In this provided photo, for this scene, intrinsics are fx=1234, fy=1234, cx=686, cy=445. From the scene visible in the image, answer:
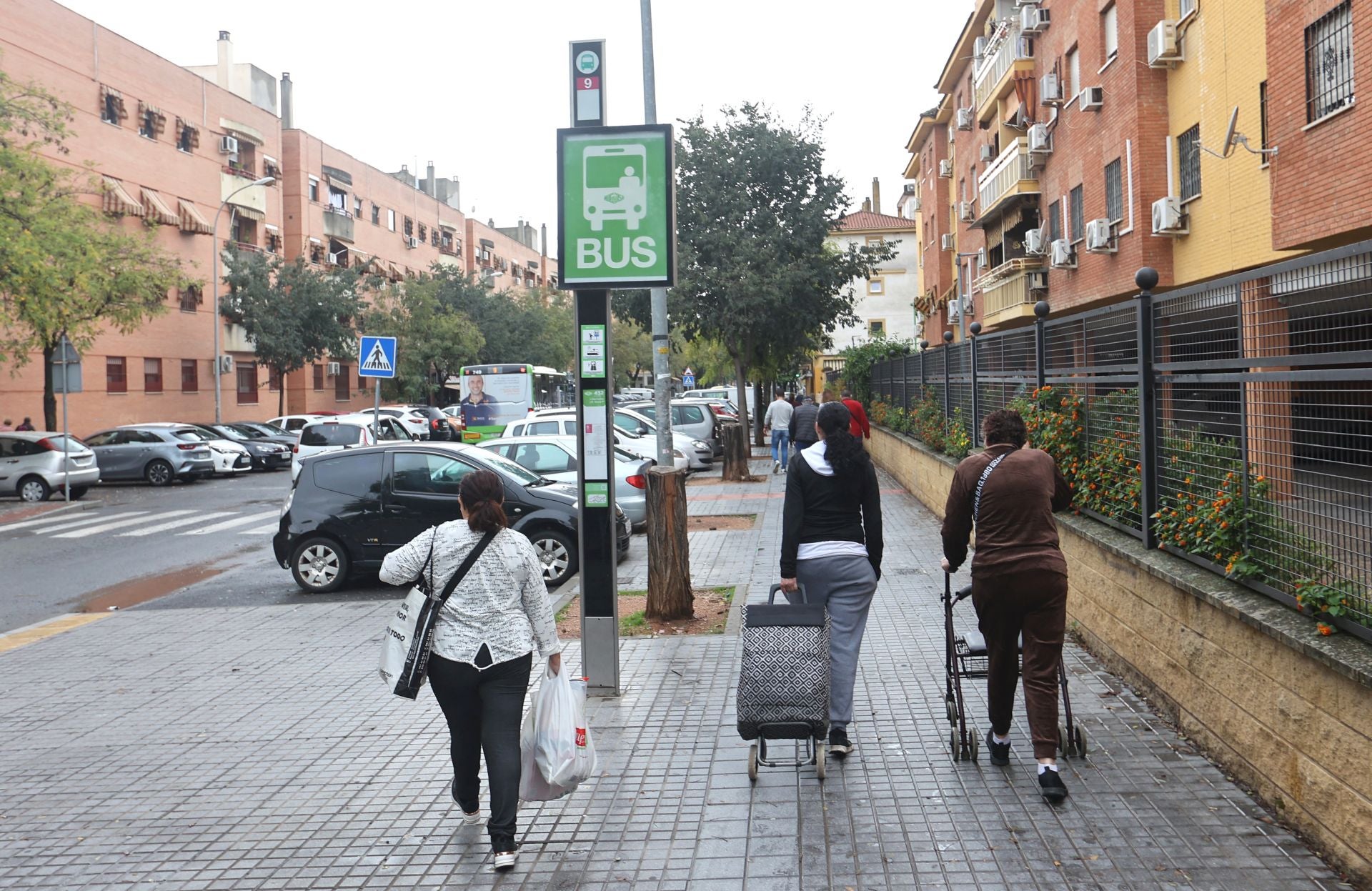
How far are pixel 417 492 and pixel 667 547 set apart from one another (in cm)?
433

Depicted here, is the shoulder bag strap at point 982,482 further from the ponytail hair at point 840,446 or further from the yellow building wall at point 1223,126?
the yellow building wall at point 1223,126

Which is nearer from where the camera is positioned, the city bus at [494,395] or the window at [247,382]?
the city bus at [494,395]

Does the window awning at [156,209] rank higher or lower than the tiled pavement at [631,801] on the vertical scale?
higher

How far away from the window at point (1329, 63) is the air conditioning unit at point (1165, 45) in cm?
615

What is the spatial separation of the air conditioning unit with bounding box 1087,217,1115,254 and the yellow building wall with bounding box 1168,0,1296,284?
2129mm

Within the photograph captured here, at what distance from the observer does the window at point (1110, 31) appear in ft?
84.6

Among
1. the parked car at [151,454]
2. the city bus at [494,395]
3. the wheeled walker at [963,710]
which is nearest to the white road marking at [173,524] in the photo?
the parked car at [151,454]

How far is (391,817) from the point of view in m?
5.55

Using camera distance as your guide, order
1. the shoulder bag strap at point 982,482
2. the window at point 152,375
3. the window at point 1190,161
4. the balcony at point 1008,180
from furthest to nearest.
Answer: the window at point 152,375 → the balcony at point 1008,180 → the window at point 1190,161 → the shoulder bag strap at point 982,482

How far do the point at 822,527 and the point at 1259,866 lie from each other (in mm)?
2390

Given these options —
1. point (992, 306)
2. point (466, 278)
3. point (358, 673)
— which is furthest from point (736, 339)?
point (466, 278)

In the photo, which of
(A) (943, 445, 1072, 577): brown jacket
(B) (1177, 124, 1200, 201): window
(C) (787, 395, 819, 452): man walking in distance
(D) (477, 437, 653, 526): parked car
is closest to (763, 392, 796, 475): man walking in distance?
(C) (787, 395, 819, 452): man walking in distance

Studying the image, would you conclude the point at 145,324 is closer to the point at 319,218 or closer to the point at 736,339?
the point at 319,218

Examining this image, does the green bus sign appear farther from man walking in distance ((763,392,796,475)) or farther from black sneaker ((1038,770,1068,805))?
man walking in distance ((763,392,796,475))
